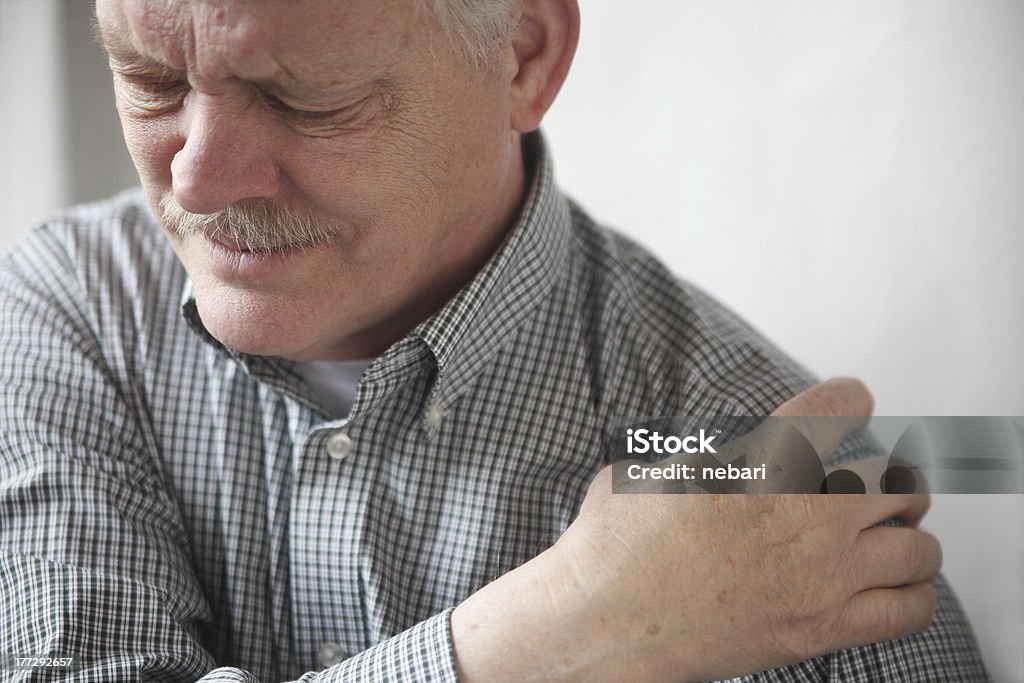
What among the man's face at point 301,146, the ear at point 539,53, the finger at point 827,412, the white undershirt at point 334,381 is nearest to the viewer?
the man's face at point 301,146

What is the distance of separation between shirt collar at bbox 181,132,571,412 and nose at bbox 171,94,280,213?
241 mm

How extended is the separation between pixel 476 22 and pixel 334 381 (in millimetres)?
484

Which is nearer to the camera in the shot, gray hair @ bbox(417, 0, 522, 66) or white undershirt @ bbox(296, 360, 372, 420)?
gray hair @ bbox(417, 0, 522, 66)

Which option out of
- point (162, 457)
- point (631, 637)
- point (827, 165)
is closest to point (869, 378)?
point (827, 165)

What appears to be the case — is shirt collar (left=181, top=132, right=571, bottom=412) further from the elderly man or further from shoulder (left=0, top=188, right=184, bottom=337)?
shoulder (left=0, top=188, right=184, bottom=337)

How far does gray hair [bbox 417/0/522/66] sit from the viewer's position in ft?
3.17

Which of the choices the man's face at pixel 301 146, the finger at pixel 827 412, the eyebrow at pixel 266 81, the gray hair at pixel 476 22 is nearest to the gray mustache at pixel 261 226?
the man's face at pixel 301 146

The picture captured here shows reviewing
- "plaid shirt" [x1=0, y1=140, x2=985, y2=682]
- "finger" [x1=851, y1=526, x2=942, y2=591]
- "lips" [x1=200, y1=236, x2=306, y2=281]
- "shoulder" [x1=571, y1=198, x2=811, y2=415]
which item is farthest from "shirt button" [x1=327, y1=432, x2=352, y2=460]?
"finger" [x1=851, y1=526, x2=942, y2=591]

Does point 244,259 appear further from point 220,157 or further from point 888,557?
point 888,557

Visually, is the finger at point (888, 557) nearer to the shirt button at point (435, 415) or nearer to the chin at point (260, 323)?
the shirt button at point (435, 415)

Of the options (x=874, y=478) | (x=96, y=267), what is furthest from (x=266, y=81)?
(x=874, y=478)

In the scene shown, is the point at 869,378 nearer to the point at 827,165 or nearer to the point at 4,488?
the point at 827,165

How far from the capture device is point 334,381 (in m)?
1.23

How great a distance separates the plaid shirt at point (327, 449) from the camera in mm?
1054
